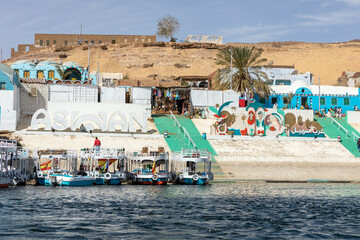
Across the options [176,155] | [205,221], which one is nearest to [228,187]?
[176,155]

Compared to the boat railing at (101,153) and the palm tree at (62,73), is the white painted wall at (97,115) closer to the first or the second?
the boat railing at (101,153)

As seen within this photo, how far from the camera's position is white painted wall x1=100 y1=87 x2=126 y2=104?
7675 cm

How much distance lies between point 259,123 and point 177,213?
3921 centimetres

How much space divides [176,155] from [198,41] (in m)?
93.9

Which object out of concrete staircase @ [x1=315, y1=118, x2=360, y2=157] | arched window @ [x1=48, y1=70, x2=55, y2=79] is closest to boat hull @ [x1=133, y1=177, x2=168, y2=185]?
concrete staircase @ [x1=315, y1=118, x2=360, y2=157]

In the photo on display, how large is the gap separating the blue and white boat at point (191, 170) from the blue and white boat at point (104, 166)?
5.20m

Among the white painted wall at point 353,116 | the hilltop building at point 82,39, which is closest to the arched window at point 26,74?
the white painted wall at point 353,116

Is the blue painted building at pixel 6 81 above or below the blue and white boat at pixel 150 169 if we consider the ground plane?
above

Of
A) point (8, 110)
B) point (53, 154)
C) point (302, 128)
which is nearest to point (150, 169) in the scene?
point (53, 154)

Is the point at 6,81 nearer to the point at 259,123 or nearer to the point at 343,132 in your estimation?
the point at 259,123

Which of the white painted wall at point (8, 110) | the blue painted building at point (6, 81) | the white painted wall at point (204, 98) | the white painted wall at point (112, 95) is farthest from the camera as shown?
the white painted wall at point (204, 98)

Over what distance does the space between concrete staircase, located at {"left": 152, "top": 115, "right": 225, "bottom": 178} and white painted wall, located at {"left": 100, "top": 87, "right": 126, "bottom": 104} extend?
5.08 m

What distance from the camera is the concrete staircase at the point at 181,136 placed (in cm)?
6324

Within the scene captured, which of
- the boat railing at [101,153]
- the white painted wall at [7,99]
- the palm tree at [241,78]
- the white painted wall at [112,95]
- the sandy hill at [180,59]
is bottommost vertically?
the boat railing at [101,153]
